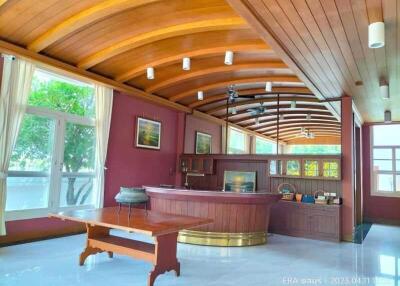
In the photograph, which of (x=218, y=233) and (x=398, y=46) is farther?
(x=218, y=233)

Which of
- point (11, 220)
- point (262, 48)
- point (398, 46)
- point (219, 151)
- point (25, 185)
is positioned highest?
point (262, 48)

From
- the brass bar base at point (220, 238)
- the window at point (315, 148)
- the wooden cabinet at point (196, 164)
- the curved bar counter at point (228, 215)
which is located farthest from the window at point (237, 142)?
the brass bar base at point (220, 238)

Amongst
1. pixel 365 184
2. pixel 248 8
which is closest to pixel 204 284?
pixel 248 8

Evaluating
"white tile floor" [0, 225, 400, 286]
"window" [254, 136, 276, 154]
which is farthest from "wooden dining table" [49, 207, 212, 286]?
"window" [254, 136, 276, 154]

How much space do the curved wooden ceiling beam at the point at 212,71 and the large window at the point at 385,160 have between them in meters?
5.35

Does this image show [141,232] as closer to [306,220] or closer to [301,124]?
[306,220]

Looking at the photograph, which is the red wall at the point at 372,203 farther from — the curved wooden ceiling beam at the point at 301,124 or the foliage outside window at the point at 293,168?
the foliage outside window at the point at 293,168

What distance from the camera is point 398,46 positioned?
3.86 metres

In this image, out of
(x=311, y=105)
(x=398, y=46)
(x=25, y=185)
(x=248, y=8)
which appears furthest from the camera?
(x=311, y=105)

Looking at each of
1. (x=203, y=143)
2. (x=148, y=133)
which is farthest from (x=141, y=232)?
(x=203, y=143)

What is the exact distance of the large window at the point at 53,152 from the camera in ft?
16.7

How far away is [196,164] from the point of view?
320 inches

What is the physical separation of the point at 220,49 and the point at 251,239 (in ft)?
10.9

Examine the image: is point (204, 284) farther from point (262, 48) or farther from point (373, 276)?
point (262, 48)
